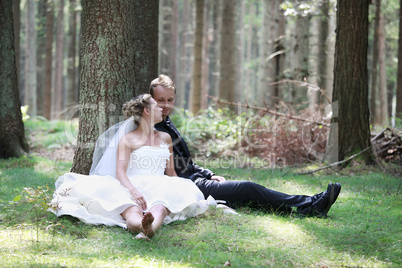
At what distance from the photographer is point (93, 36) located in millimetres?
5023

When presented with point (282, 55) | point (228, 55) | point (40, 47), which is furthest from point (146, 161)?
point (40, 47)

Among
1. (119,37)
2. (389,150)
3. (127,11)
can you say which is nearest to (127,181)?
(119,37)

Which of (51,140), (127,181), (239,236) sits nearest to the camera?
(239,236)

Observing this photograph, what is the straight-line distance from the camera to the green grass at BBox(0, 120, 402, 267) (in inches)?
123

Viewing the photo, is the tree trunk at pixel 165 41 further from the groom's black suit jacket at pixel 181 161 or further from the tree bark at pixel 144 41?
the groom's black suit jacket at pixel 181 161

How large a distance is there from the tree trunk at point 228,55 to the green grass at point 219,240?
9.31 meters

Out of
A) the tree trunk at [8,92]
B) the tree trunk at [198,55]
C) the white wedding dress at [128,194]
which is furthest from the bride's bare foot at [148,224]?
the tree trunk at [198,55]

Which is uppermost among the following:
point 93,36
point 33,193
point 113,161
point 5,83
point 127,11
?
point 127,11

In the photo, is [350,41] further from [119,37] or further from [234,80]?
[234,80]

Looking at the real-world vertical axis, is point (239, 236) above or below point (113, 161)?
below

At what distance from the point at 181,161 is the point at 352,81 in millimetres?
4078

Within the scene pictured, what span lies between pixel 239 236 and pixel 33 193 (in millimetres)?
2134

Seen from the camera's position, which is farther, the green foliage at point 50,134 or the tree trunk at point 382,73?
the tree trunk at point 382,73

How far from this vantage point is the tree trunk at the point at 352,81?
7.38 m
